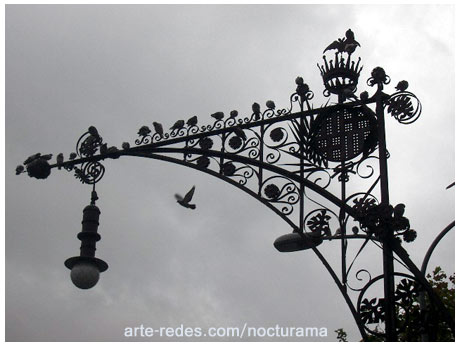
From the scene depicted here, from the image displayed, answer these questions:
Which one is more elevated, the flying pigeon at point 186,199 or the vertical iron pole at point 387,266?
the flying pigeon at point 186,199

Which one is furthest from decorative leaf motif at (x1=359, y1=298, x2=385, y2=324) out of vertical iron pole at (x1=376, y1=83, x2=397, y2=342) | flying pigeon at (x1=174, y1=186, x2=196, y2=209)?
flying pigeon at (x1=174, y1=186, x2=196, y2=209)

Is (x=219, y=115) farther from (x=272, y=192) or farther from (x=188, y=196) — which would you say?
(x=272, y=192)

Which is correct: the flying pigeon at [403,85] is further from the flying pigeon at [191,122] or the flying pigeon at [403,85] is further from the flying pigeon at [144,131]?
the flying pigeon at [144,131]

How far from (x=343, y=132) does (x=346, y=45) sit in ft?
3.16

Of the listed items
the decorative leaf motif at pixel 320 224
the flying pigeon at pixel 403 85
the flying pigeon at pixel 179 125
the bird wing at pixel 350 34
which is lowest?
the decorative leaf motif at pixel 320 224

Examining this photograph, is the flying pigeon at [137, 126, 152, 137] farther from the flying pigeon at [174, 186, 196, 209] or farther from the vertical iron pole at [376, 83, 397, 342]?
the vertical iron pole at [376, 83, 397, 342]

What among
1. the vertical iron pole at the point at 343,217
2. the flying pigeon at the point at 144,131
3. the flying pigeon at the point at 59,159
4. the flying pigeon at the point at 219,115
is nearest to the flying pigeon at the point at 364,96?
the vertical iron pole at the point at 343,217

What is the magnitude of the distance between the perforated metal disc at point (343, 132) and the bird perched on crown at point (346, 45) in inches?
26.3

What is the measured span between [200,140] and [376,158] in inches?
74.9

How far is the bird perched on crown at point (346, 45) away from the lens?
743cm

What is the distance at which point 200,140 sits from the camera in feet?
25.5

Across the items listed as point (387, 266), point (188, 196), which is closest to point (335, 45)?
point (188, 196)

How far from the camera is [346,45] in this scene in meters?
7.45

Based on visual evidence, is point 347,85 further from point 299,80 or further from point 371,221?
point 371,221
